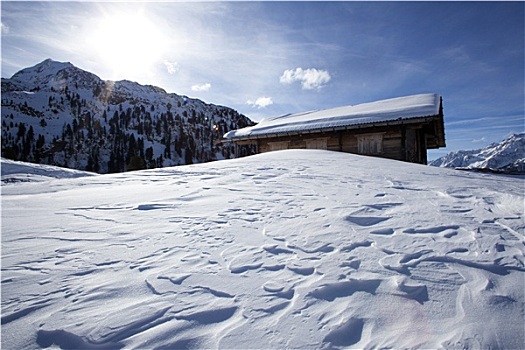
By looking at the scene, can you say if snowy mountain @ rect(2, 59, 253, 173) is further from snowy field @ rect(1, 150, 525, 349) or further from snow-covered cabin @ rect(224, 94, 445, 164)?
snowy field @ rect(1, 150, 525, 349)

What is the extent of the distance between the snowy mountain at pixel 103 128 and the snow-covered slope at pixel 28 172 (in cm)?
2216

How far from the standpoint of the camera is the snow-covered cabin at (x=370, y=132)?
352 inches

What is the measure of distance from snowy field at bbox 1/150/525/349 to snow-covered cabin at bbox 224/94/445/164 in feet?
21.8

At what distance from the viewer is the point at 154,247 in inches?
71.6

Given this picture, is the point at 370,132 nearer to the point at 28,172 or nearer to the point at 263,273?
the point at 263,273

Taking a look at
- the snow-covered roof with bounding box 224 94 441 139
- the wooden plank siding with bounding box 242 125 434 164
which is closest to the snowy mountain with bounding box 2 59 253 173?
the snow-covered roof with bounding box 224 94 441 139

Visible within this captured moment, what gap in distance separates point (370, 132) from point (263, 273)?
386 inches

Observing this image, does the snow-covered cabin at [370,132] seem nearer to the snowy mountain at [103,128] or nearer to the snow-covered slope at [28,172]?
the snow-covered slope at [28,172]

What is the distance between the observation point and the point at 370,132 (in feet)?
32.7

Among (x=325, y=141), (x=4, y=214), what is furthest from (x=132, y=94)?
(x=4, y=214)

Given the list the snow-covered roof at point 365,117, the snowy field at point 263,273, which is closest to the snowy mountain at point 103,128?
the snow-covered roof at point 365,117

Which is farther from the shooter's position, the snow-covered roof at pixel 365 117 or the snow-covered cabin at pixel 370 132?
the snow-covered cabin at pixel 370 132

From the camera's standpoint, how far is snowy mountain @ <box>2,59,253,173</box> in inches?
1564

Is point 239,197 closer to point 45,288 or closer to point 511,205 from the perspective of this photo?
point 45,288
